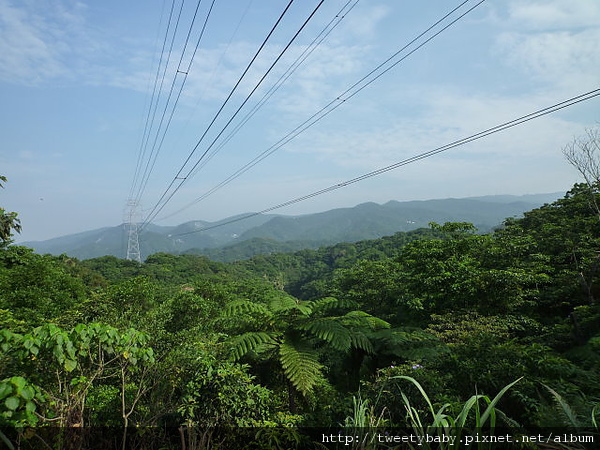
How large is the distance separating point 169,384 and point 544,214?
24781 millimetres

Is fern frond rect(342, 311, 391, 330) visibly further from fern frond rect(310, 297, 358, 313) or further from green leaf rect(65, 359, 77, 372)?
green leaf rect(65, 359, 77, 372)

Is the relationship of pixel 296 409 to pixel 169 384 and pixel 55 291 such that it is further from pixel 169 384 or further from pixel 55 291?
pixel 55 291

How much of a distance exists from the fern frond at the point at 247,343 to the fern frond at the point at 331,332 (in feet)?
1.91

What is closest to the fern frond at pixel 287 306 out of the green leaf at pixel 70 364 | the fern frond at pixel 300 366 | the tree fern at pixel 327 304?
the tree fern at pixel 327 304

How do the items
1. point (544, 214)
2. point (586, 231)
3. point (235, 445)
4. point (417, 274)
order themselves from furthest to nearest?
point (544, 214) < point (586, 231) < point (417, 274) < point (235, 445)

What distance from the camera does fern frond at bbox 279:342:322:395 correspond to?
11.6ft

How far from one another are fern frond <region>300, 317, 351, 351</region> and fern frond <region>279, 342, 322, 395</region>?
283 mm

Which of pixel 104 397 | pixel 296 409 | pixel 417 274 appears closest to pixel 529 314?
pixel 417 274

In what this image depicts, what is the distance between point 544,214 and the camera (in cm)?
2059

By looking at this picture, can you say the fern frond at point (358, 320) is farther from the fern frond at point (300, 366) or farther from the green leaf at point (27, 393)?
the green leaf at point (27, 393)

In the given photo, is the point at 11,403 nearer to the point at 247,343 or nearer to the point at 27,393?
the point at 27,393

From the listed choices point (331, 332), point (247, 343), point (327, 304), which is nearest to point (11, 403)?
point (247, 343)

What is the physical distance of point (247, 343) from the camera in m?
3.93

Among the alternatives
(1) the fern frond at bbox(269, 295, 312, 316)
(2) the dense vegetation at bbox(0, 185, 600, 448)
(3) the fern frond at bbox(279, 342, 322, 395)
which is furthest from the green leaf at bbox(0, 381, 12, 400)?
(1) the fern frond at bbox(269, 295, 312, 316)
